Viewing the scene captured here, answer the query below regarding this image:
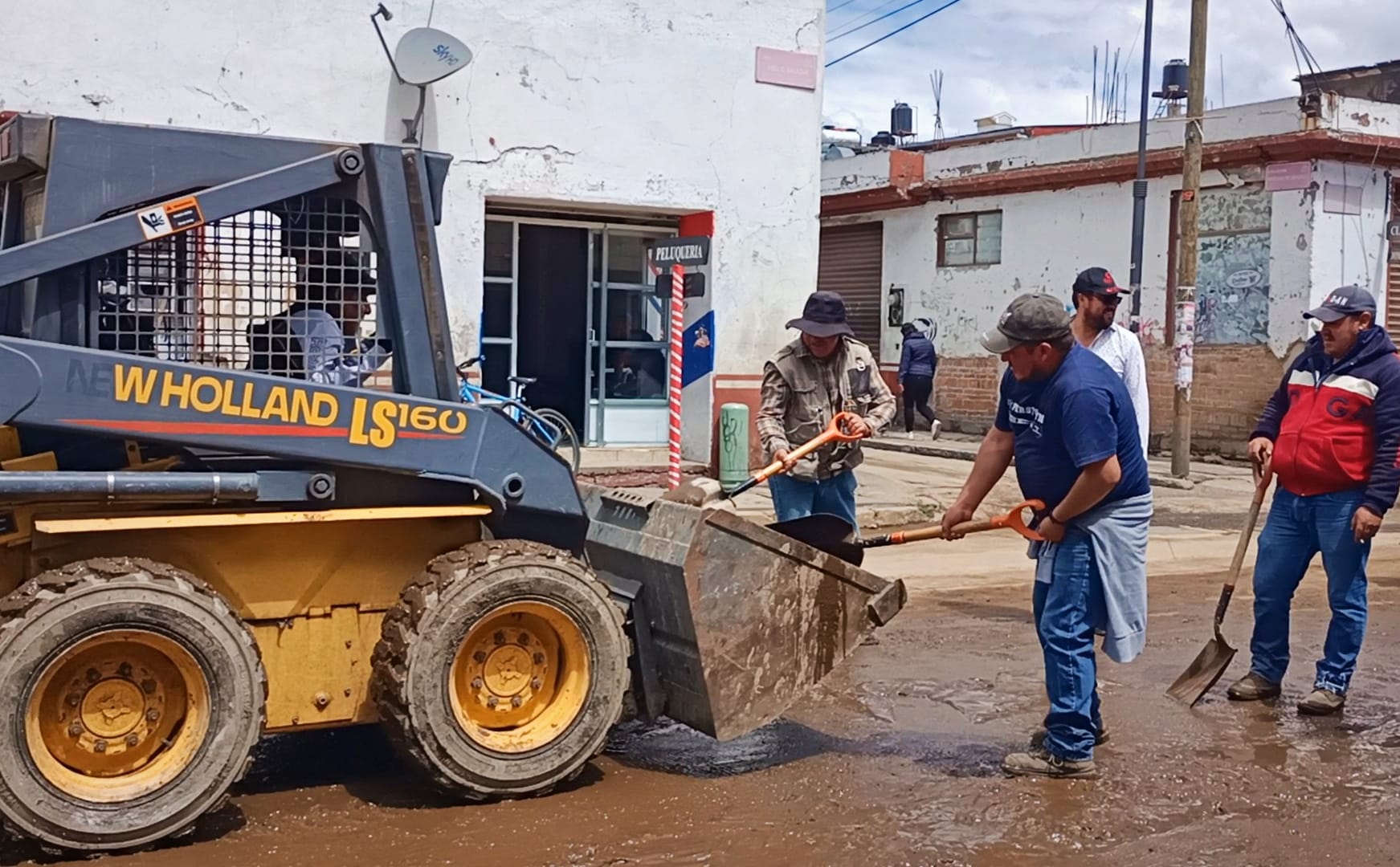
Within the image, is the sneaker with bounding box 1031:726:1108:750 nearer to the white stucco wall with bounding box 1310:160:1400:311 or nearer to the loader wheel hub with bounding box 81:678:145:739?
the loader wheel hub with bounding box 81:678:145:739

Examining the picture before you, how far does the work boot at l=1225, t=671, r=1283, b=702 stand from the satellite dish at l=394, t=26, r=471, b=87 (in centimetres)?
727

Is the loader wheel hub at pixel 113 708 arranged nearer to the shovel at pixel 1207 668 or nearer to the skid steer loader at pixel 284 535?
the skid steer loader at pixel 284 535

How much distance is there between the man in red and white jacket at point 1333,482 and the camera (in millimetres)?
6035

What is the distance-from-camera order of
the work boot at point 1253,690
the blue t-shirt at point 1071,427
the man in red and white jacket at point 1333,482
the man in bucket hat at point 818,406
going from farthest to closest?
the man in bucket hat at point 818,406 < the work boot at point 1253,690 < the man in red and white jacket at point 1333,482 < the blue t-shirt at point 1071,427

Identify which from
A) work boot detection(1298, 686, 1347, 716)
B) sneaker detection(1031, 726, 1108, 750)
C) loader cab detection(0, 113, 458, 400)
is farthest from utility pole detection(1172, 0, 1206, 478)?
loader cab detection(0, 113, 458, 400)

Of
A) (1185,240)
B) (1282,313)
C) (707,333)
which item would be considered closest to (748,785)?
(707,333)

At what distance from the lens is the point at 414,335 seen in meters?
4.72

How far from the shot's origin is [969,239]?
22.4 meters

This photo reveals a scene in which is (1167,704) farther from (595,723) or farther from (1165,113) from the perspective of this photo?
(1165,113)

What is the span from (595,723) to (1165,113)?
25.9 m

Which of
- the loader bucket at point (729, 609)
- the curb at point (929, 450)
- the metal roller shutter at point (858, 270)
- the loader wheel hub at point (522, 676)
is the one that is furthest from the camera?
the metal roller shutter at point (858, 270)

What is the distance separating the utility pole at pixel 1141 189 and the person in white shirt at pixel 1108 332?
40.1ft

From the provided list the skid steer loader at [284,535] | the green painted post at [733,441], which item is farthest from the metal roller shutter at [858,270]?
the skid steer loader at [284,535]

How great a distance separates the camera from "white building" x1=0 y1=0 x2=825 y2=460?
10.6 m
